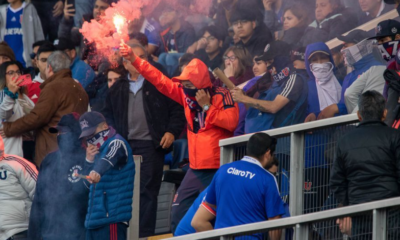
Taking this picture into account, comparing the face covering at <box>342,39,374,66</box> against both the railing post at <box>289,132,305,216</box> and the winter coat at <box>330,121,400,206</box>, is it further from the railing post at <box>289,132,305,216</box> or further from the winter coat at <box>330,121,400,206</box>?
the winter coat at <box>330,121,400,206</box>

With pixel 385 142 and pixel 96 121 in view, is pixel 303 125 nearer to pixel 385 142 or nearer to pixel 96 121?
pixel 385 142

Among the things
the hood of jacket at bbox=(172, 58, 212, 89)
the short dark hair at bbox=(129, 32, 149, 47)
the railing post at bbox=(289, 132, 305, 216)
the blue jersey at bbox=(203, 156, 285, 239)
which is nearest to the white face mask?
the hood of jacket at bbox=(172, 58, 212, 89)

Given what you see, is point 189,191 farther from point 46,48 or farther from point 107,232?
point 46,48

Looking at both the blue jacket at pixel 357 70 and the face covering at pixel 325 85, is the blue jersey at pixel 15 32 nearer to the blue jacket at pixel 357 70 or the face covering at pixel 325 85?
the face covering at pixel 325 85

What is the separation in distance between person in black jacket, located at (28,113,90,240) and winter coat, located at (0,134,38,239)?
250mm

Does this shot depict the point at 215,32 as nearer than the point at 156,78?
No

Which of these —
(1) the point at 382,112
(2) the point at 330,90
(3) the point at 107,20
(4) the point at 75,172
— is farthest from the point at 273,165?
(3) the point at 107,20

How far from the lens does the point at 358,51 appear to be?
913cm

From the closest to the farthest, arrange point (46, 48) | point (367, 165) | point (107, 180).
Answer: point (367, 165), point (107, 180), point (46, 48)

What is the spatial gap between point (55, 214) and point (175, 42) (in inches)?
150

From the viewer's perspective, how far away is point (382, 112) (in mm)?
6965

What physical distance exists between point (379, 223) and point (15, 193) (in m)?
4.63

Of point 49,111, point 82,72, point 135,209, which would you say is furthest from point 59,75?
point 135,209

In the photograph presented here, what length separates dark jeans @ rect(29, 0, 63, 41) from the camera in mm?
14664
